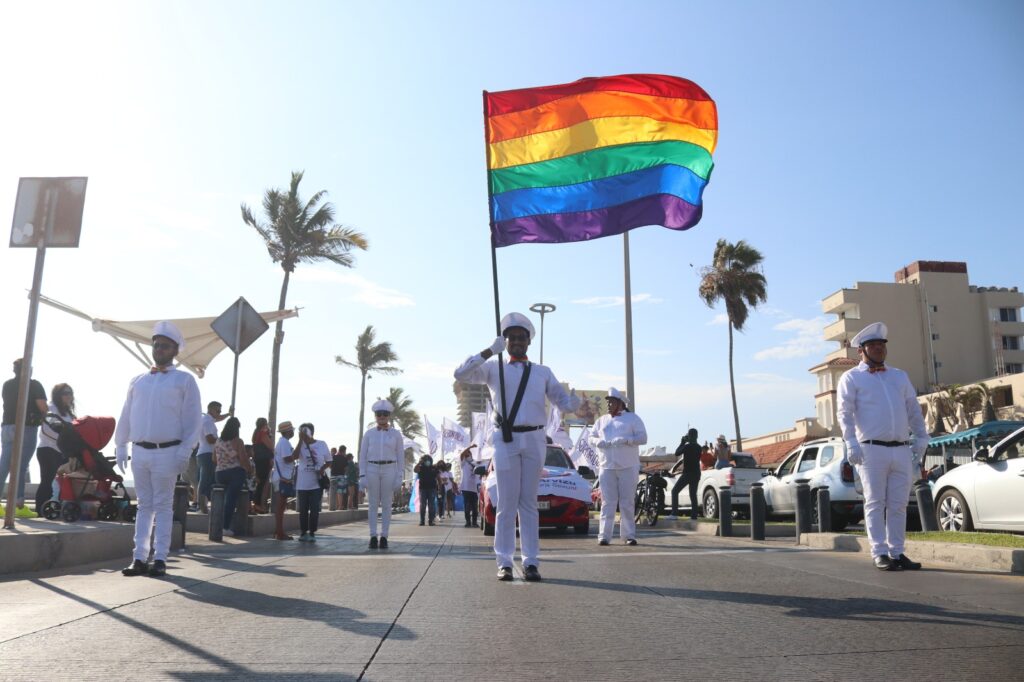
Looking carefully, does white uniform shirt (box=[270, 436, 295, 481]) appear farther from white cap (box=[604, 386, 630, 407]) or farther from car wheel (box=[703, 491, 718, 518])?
car wheel (box=[703, 491, 718, 518])

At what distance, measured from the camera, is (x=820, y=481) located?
1584cm

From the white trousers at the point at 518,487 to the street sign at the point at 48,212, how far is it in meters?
5.41

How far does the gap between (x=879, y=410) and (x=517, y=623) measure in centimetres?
442

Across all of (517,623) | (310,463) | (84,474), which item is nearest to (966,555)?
(517,623)

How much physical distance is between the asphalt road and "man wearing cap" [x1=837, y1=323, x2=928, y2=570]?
1.19 feet

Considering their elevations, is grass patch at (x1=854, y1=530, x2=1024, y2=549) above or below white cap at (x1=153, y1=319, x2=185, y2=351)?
below

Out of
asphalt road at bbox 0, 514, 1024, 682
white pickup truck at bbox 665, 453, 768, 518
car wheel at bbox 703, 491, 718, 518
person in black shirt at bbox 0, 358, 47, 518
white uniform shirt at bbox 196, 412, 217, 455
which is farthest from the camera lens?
car wheel at bbox 703, 491, 718, 518

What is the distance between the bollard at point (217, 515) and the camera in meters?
12.1

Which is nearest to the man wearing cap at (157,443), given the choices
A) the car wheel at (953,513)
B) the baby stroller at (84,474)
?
the baby stroller at (84,474)

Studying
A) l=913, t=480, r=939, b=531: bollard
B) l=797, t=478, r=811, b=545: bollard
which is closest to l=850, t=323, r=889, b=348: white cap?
l=913, t=480, r=939, b=531: bollard

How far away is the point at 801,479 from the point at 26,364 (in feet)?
42.4

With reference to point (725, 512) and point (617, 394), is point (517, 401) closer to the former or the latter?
point (617, 394)

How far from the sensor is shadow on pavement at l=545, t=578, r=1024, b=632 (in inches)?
193

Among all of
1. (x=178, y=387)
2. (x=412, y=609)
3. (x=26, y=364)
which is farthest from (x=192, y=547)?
(x=412, y=609)
